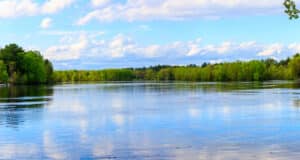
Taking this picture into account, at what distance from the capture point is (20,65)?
118m

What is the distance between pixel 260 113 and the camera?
2959 cm

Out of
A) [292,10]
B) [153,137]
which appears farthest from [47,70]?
[292,10]

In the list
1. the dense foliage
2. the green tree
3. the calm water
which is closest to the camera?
the calm water

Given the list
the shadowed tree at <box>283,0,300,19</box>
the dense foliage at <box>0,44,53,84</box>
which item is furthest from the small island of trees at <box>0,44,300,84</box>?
the shadowed tree at <box>283,0,300,19</box>

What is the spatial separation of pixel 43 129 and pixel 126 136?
4.84 m

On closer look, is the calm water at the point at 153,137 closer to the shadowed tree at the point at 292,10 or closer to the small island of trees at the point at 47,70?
the shadowed tree at the point at 292,10

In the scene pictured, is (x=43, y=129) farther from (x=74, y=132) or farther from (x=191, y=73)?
(x=191, y=73)

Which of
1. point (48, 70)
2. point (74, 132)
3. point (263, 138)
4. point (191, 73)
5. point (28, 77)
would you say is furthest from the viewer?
point (191, 73)

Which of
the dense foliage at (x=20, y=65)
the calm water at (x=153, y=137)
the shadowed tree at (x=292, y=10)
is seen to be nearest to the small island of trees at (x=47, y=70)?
the dense foliage at (x=20, y=65)

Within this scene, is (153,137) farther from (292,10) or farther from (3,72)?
(3,72)

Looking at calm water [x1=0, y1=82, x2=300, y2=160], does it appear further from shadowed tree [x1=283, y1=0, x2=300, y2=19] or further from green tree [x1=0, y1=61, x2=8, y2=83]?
green tree [x1=0, y1=61, x2=8, y2=83]

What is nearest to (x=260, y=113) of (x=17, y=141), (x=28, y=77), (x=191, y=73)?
(x=17, y=141)

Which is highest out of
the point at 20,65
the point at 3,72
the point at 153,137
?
the point at 20,65

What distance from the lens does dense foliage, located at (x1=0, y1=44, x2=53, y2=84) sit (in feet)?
376
